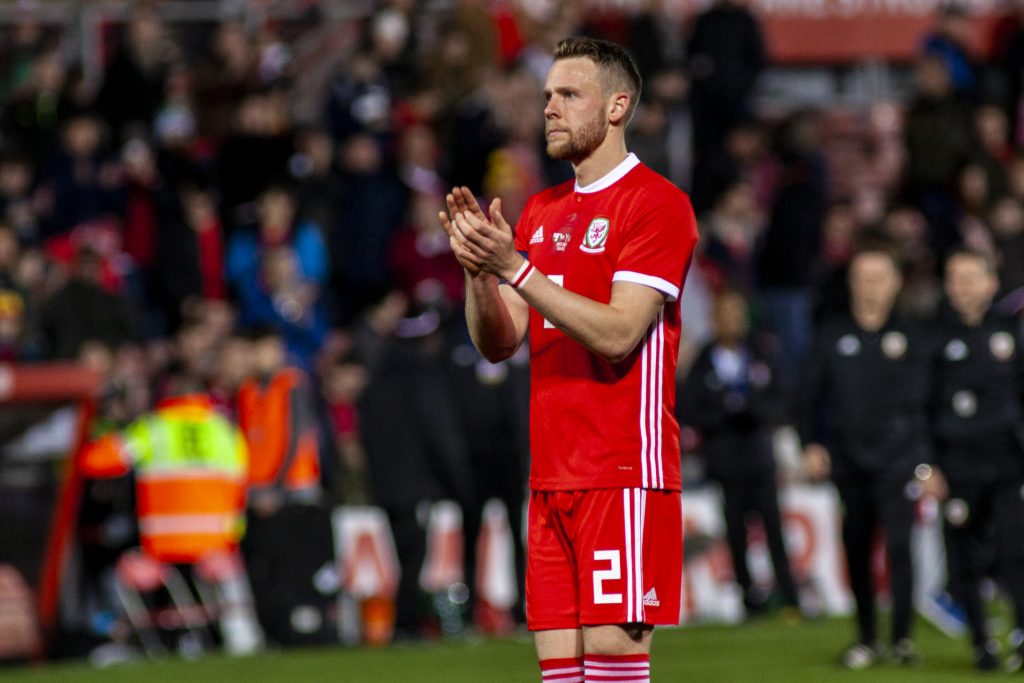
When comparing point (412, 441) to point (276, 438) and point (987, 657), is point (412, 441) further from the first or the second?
point (987, 657)

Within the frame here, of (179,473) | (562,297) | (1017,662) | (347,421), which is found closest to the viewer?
(562,297)

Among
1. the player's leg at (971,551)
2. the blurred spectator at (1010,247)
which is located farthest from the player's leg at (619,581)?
the blurred spectator at (1010,247)

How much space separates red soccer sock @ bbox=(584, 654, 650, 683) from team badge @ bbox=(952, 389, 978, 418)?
5.99 m

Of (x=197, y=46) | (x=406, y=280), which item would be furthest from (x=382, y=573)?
(x=197, y=46)

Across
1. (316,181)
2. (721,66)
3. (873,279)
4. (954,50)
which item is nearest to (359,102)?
(316,181)

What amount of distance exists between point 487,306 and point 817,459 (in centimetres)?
653

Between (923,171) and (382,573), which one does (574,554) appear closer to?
(382,573)

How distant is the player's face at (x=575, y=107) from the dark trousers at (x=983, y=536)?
19.6 feet

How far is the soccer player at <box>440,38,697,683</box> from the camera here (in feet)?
18.7

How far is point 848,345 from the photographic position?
11.9 meters

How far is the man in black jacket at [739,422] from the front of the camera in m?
15.2

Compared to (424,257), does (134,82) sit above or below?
above

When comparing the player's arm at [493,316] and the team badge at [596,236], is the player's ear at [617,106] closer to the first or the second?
the team badge at [596,236]

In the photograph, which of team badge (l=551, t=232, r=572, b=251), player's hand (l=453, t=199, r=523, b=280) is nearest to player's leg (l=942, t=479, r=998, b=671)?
team badge (l=551, t=232, r=572, b=251)
